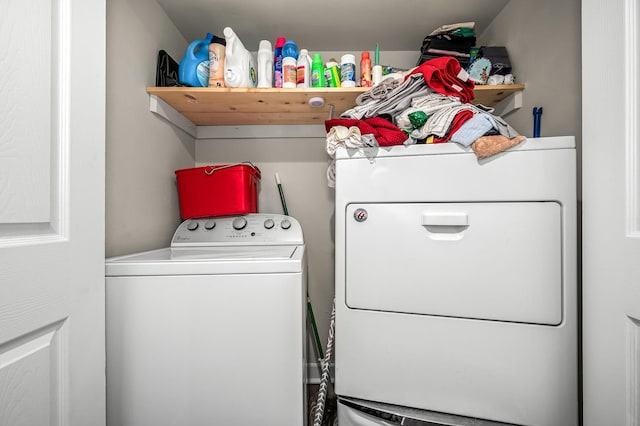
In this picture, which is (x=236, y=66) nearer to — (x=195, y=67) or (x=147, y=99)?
(x=195, y=67)

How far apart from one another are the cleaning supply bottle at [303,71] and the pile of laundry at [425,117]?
1.27ft

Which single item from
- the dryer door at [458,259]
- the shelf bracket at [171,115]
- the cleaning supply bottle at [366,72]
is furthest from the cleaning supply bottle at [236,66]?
the dryer door at [458,259]

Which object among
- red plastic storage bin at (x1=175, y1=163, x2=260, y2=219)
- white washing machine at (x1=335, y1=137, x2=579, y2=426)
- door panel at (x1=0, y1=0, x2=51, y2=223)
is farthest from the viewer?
red plastic storage bin at (x1=175, y1=163, x2=260, y2=219)

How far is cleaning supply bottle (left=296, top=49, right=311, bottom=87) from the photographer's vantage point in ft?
4.64

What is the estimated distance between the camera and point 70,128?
68 centimetres

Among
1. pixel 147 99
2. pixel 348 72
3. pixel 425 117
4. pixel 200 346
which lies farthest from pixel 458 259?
pixel 147 99

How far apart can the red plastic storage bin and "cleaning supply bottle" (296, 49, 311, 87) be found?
0.57 m

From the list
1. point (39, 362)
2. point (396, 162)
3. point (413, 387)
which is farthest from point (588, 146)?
point (39, 362)

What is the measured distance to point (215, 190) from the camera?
157 centimetres

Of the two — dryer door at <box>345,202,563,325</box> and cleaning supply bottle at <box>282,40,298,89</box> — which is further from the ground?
cleaning supply bottle at <box>282,40,298,89</box>

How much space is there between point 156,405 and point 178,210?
117 cm

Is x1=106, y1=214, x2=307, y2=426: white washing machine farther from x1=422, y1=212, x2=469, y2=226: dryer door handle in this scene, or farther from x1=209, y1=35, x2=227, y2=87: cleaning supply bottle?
x1=209, y1=35, x2=227, y2=87: cleaning supply bottle

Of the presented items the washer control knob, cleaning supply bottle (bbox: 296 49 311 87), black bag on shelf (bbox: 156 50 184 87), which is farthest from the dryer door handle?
black bag on shelf (bbox: 156 50 184 87)

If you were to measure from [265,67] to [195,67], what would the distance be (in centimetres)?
38
